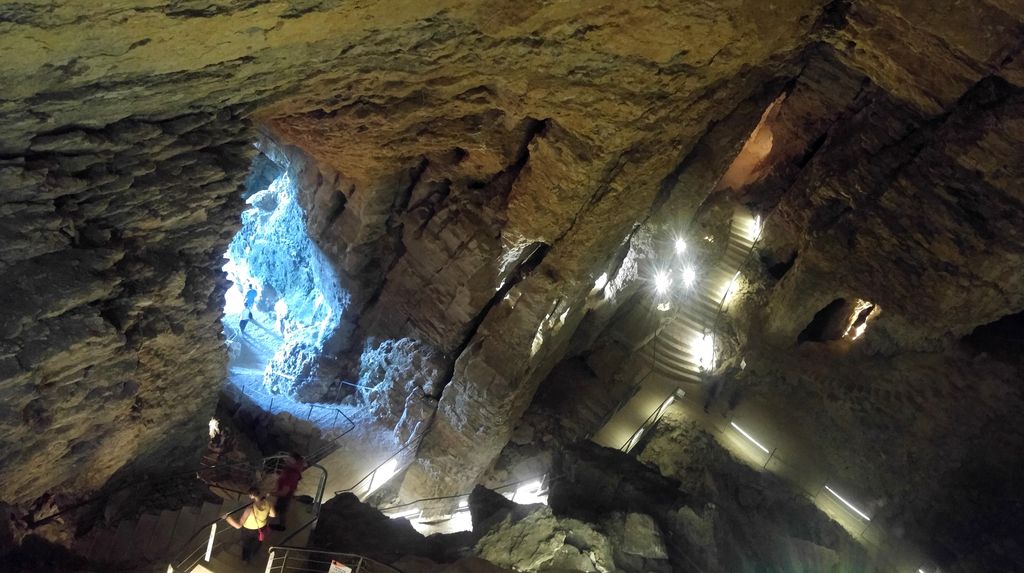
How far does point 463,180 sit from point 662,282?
712cm

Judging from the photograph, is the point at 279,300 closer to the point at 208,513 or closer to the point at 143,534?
the point at 208,513

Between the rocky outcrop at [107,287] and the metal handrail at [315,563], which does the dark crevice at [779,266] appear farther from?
the rocky outcrop at [107,287]

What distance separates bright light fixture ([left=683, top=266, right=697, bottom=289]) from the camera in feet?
62.5

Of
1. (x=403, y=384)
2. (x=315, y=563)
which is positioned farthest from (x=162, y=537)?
(x=403, y=384)

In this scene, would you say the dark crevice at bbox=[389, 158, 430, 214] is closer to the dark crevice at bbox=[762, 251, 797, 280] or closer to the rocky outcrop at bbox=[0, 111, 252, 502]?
the rocky outcrop at bbox=[0, 111, 252, 502]

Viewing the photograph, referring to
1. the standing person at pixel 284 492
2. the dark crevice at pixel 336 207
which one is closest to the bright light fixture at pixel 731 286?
the dark crevice at pixel 336 207

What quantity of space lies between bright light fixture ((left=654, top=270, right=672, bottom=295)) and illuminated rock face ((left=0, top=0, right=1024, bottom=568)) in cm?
93

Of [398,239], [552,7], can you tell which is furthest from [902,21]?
[398,239]

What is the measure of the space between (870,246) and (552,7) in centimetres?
1141

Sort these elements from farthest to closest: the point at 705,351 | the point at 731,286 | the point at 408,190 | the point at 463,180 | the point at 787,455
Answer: the point at 731,286 → the point at 705,351 → the point at 787,455 → the point at 408,190 → the point at 463,180

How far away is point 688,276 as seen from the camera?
1920cm

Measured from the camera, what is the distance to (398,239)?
50.0 ft

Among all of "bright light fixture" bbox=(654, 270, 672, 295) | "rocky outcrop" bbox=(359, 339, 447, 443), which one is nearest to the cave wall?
"rocky outcrop" bbox=(359, 339, 447, 443)

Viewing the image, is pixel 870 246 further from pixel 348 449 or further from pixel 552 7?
pixel 348 449
